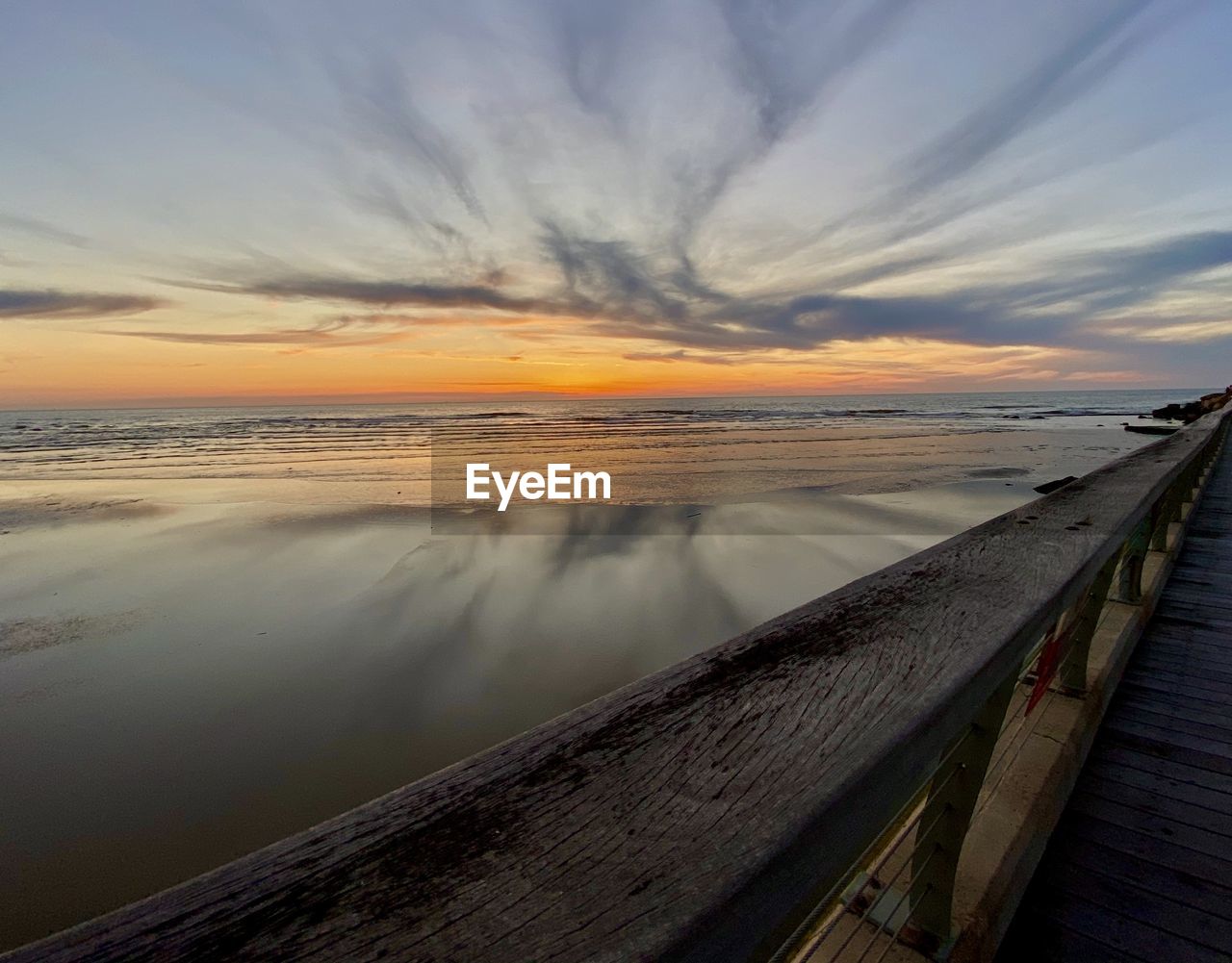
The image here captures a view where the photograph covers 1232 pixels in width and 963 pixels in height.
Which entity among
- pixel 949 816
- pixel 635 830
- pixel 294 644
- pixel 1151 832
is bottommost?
pixel 294 644

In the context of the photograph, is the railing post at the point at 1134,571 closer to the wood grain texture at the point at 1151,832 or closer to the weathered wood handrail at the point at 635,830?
the wood grain texture at the point at 1151,832

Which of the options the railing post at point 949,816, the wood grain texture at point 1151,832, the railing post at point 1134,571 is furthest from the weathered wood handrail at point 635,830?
the railing post at point 1134,571

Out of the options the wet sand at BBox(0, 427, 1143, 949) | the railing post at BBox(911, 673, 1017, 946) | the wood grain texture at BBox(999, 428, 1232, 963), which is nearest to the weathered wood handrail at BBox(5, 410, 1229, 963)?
the railing post at BBox(911, 673, 1017, 946)

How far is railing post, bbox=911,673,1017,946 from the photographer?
1340 mm

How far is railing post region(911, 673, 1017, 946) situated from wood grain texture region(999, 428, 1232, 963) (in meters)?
0.55

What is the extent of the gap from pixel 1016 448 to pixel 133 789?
26.3m

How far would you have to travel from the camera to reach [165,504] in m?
12.5

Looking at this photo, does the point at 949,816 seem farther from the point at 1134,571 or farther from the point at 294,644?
the point at 294,644

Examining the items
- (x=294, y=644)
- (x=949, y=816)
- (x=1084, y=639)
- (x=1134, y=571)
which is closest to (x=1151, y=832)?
(x=1084, y=639)

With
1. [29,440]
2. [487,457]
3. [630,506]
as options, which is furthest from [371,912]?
[29,440]

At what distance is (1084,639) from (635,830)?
2.70 m

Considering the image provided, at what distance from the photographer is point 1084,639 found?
2.49 meters

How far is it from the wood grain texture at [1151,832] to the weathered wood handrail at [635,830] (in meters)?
1.29

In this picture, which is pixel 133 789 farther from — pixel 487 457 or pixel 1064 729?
pixel 487 457
